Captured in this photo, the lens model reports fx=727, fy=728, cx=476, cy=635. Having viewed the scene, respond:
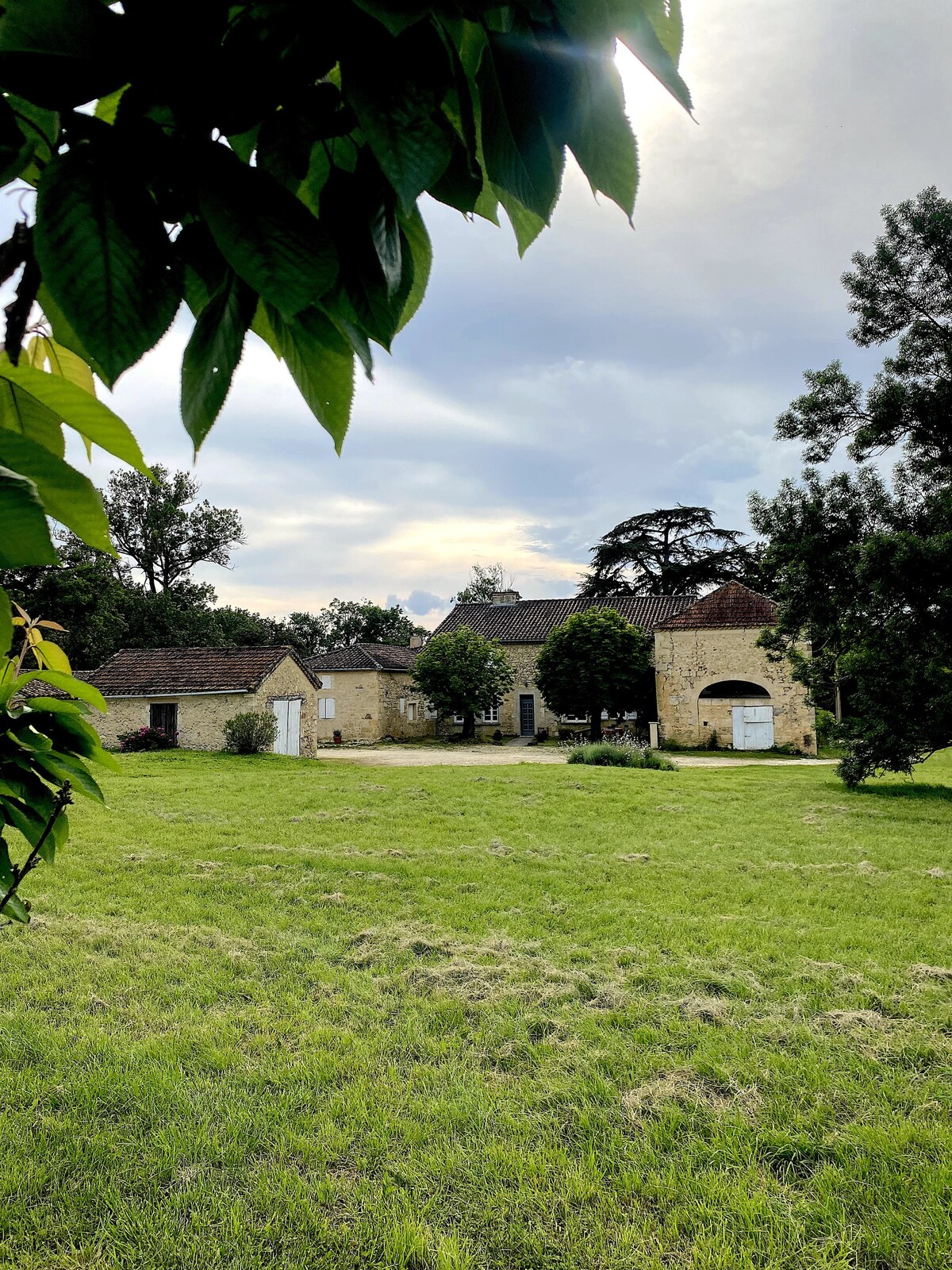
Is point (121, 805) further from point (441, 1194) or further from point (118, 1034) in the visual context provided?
point (441, 1194)

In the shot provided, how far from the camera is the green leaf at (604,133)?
53cm

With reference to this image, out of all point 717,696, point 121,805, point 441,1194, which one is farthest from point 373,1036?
point 717,696

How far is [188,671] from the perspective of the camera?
22.6 metres

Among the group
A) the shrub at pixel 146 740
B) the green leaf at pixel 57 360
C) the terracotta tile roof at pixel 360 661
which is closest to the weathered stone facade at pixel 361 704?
the terracotta tile roof at pixel 360 661

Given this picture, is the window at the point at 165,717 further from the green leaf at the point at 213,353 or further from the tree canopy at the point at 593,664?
the green leaf at the point at 213,353

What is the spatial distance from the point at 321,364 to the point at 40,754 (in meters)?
1.11

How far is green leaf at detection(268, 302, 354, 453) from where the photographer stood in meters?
0.58

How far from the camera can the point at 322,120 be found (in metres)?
0.54

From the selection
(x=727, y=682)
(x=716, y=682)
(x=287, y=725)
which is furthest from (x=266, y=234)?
(x=727, y=682)

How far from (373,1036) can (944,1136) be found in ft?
8.99

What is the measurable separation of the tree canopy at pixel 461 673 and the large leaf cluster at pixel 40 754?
88.4 ft

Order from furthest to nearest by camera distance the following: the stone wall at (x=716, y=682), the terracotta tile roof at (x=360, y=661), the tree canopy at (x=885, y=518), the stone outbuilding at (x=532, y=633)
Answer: the stone outbuilding at (x=532, y=633) < the terracotta tile roof at (x=360, y=661) < the stone wall at (x=716, y=682) < the tree canopy at (x=885, y=518)

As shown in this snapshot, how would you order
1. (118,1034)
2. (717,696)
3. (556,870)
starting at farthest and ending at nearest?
(717,696) < (556,870) < (118,1034)

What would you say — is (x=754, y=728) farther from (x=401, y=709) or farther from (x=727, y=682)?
(x=401, y=709)
